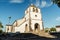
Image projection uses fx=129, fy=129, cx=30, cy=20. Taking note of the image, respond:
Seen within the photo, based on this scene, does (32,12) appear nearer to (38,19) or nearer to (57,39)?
(38,19)

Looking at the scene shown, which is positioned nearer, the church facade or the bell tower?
the church facade

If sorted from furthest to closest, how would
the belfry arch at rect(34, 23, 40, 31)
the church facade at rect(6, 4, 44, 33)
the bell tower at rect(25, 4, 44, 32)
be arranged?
the belfry arch at rect(34, 23, 40, 31) → the bell tower at rect(25, 4, 44, 32) → the church facade at rect(6, 4, 44, 33)

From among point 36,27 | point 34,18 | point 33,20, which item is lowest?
point 36,27

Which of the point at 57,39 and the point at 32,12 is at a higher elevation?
the point at 32,12

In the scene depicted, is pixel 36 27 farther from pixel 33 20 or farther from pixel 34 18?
pixel 34 18

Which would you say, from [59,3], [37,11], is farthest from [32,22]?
[59,3]

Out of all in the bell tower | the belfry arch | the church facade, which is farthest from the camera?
the belfry arch

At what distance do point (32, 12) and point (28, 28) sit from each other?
19.6 feet

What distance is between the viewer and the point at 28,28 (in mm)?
42844

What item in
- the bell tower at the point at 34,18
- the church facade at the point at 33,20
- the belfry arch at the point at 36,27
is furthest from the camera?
the belfry arch at the point at 36,27

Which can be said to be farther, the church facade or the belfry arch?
the belfry arch

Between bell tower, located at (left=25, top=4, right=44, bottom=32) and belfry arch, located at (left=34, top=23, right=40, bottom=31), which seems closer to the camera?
bell tower, located at (left=25, top=4, right=44, bottom=32)

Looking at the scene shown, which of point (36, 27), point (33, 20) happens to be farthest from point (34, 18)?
point (36, 27)

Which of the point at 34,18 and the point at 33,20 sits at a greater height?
the point at 34,18
